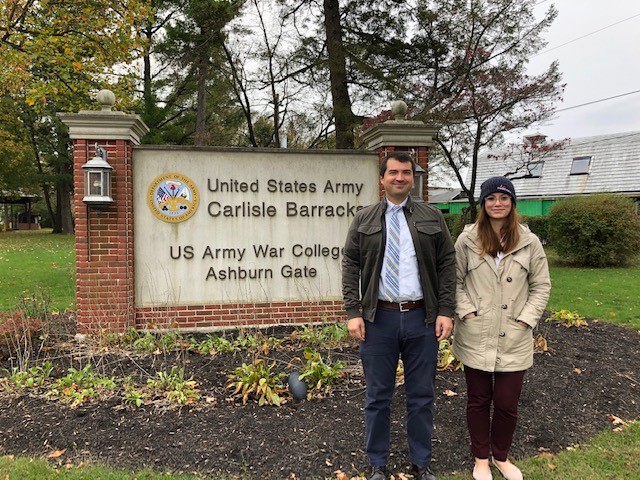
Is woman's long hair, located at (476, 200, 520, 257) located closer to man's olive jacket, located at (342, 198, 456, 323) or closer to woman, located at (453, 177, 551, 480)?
woman, located at (453, 177, 551, 480)

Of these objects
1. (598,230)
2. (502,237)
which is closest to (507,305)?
(502,237)

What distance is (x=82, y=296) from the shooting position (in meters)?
5.45

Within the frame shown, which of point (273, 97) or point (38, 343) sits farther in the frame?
point (273, 97)

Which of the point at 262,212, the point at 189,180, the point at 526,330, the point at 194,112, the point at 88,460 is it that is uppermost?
the point at 194,112

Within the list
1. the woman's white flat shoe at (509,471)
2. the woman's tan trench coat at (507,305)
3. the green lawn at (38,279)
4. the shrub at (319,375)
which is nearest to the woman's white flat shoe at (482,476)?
the woman's white flat shoe at (509,471)

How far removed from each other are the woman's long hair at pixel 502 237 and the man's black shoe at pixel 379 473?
1.38 meters

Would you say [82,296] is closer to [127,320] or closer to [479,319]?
[127,320]

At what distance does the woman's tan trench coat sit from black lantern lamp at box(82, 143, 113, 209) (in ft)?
13.1

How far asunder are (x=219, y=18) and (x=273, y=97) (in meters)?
2.85

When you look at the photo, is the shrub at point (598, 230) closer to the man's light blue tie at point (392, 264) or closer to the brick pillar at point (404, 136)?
the brick pillar at point (404, 136)

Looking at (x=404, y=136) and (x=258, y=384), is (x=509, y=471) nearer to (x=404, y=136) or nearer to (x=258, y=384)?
(x=258, y=384)

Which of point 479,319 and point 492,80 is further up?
point 492,80

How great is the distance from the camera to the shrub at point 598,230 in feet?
41.8

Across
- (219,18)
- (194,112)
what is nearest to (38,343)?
(219,18)
